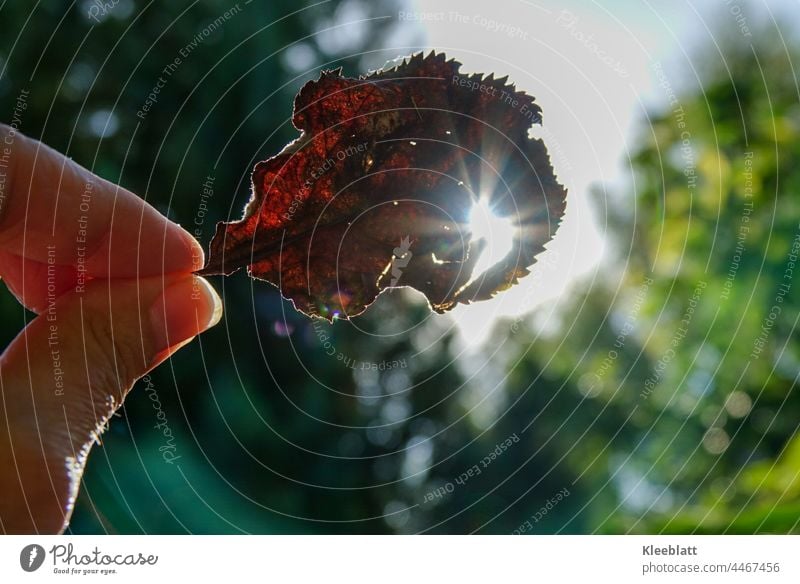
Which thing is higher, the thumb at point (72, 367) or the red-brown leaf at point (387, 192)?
the red-brown leaf at point (387, 192)

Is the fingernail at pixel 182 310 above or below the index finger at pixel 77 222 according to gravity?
below

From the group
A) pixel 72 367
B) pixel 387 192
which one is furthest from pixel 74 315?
pixel 387 192

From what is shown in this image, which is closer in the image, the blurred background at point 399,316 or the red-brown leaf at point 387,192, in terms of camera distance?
the red-brown leaf at point 387,192

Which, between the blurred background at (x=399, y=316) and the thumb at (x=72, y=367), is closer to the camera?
the thumb at (x=72, y=367)
